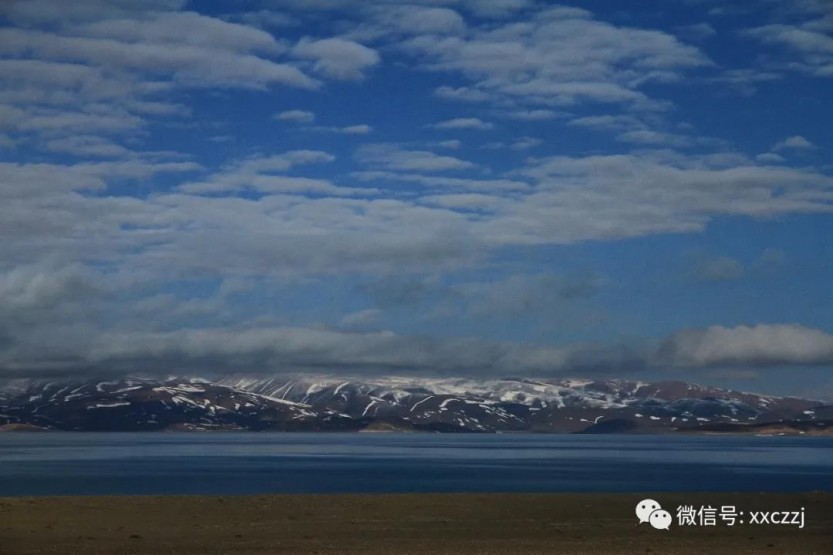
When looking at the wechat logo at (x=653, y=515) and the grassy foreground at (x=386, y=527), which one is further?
the wechat logo at (x=653, y=515)

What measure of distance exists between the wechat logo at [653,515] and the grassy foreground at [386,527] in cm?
69

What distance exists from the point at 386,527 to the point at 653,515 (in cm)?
1313

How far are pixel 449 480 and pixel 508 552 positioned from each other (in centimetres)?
7257

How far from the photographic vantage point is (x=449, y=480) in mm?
104500

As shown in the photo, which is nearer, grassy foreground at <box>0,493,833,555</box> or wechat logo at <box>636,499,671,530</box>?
grassy foreground at <box>0,493,833,555</box>

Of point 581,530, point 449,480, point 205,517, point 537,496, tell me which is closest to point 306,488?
point 449,480

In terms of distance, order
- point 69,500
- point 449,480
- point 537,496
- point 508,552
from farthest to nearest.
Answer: point 449,480 < point 537,496 < point 69,500 < point 508,552

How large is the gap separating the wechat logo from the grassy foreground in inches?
27.0

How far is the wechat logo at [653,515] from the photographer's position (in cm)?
4281

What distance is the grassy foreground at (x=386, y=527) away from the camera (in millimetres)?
34344

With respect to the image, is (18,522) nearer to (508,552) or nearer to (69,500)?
(69,500)

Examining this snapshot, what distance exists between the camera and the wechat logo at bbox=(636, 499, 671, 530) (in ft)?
140

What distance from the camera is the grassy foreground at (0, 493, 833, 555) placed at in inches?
1352

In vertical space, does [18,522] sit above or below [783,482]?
above
